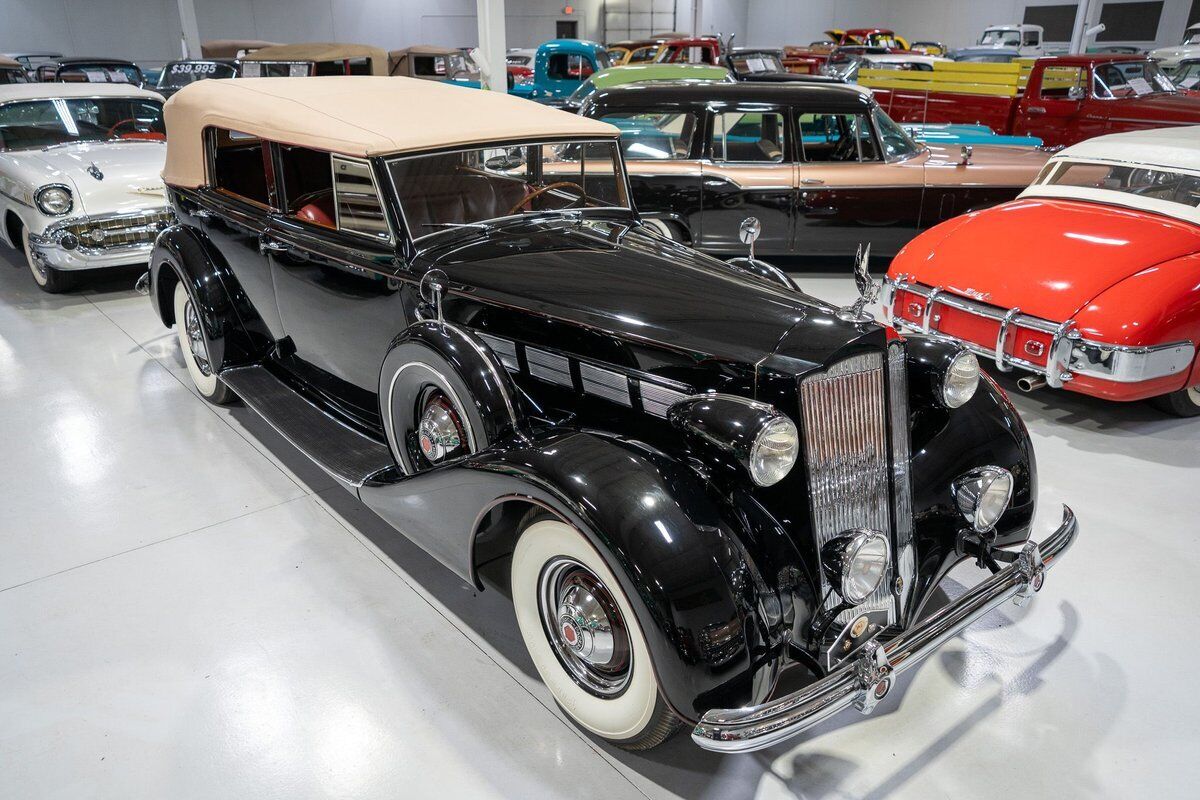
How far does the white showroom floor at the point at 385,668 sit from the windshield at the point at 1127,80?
275 inches

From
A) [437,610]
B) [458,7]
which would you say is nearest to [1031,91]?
[437,610]

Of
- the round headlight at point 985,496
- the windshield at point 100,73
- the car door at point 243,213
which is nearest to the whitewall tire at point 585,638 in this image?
the round headlight at point 985,496

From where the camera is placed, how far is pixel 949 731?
240cm

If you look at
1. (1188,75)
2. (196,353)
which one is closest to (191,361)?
(196,353)

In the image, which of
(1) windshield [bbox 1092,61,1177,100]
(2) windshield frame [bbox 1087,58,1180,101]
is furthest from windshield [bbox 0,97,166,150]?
(1) windshield [bbox 1092,61,1177,100]

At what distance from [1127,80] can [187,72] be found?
1305 cm

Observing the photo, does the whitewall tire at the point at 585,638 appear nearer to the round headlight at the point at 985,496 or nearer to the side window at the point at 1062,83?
the round headlight at the point at 985,496

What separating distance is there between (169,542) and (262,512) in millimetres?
379

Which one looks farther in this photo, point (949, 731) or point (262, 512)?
point (262, 512)

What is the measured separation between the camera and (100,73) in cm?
1139

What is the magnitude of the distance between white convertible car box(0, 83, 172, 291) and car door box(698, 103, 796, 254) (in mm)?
4530

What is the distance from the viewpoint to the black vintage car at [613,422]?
202cm

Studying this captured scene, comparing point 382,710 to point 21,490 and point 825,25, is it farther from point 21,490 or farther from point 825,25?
point 825,25

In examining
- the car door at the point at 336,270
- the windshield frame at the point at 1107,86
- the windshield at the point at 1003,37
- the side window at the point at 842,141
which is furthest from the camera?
the windshield at the point at 1003,37
